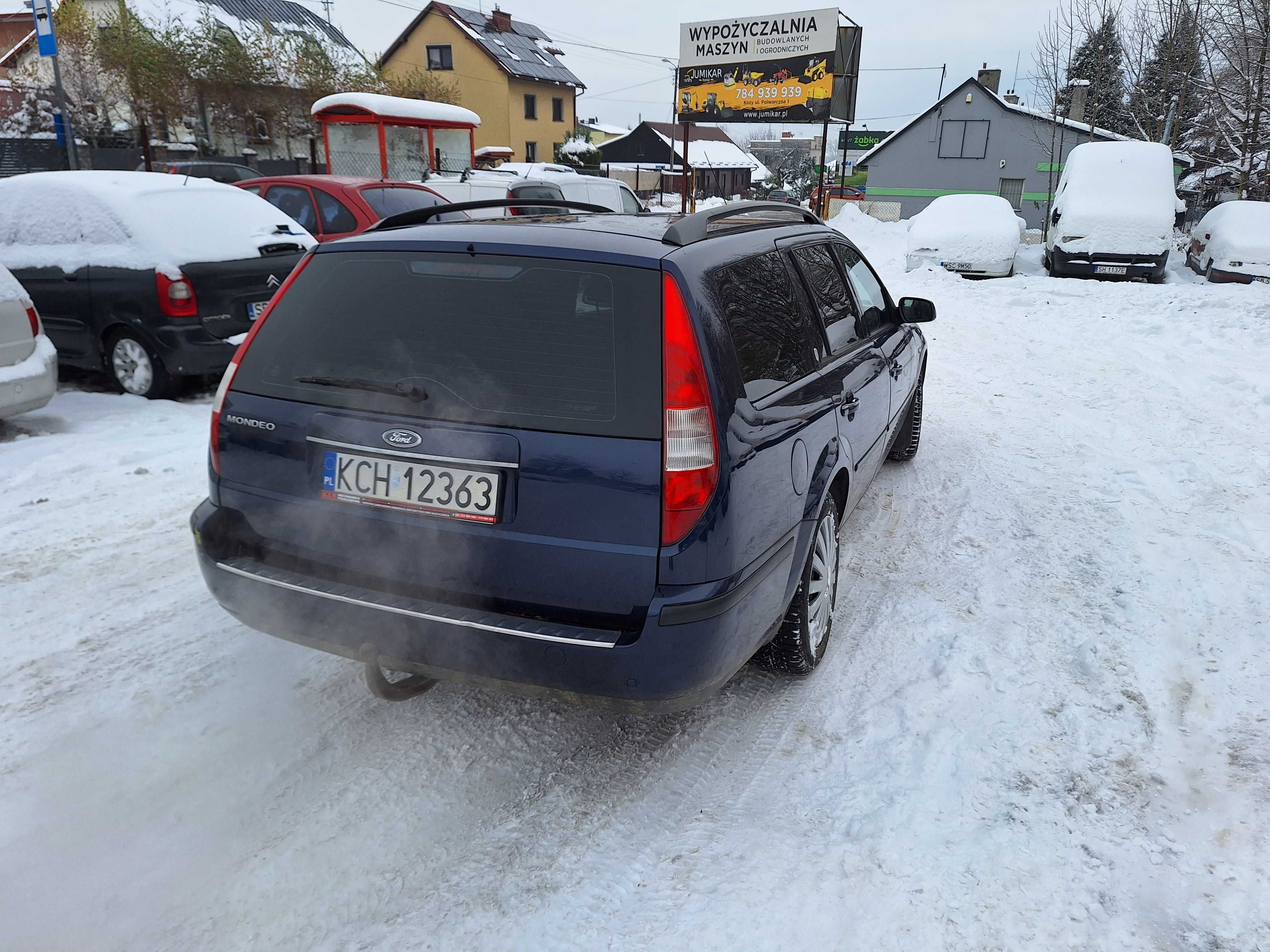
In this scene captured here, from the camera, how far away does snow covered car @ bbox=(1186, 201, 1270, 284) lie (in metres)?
13.0

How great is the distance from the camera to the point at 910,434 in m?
5.73

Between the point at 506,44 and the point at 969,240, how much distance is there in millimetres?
40723

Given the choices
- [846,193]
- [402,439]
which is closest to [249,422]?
[402,439]

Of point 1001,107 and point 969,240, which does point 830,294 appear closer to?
point 969,240

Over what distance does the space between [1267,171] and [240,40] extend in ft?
106

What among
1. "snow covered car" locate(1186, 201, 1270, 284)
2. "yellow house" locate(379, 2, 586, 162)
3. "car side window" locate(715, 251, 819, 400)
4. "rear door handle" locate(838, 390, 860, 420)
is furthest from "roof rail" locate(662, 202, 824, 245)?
"yellow house" locate(379, 2, 586, 162)

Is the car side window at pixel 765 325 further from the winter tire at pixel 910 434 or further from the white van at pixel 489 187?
the white van at pixel 489 187

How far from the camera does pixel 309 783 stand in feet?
8.76

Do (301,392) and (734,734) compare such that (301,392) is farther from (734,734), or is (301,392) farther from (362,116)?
(362,116)

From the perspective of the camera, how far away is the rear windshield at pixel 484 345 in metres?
2.34

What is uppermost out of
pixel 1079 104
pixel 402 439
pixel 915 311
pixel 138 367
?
pixel 1079 104

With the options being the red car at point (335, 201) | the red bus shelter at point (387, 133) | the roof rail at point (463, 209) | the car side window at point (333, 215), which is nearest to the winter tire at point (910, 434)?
the roof rail at point (463, 209)

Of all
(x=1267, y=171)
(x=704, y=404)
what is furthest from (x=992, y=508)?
(x=1267, y=171)

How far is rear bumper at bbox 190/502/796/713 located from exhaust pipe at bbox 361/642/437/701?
0.02 m
